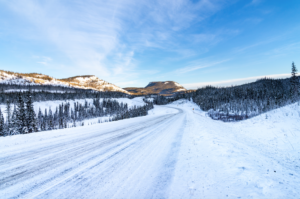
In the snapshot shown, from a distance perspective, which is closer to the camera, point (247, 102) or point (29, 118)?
point (29, 118)

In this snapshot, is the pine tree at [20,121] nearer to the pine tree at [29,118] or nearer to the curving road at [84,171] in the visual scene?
the pine tree at [29,118]

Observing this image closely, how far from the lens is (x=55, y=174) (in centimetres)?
414

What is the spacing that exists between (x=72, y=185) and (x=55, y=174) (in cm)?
102

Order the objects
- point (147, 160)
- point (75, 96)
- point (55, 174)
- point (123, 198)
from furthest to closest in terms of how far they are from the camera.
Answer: point (75, 96) < point (147, 160) < point (55, 174) < point (123, 198)

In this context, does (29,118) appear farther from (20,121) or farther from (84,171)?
(84,171)

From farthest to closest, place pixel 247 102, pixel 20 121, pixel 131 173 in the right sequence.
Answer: pixel 247 102, pixel 20 121, pixel 131 173

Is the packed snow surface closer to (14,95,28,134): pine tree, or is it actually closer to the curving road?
the curving road

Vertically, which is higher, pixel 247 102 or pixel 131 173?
pixel 131 173

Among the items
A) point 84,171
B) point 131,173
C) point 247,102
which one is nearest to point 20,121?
point 84,171

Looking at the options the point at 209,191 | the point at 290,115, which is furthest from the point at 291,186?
the point at 290,115

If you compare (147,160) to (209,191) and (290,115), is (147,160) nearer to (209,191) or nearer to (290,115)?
(209,191)

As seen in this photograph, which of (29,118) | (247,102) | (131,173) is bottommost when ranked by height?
(29,118)

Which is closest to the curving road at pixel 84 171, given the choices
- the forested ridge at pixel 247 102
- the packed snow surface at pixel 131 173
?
the packed snow surface at pixel 131 173

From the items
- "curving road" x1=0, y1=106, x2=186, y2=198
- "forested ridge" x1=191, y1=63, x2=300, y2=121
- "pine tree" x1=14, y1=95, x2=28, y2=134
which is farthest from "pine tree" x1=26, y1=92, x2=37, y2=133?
"forested ridge" x1=191, y1=63, x2=300, y2=121
